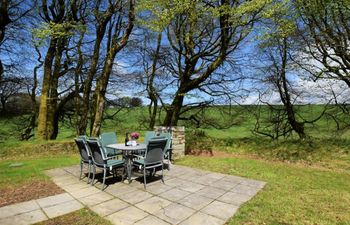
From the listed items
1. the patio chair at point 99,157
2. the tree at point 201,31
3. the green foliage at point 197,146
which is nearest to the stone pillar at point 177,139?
the green foliage at point 197,146

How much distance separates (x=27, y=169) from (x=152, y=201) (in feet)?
13.6

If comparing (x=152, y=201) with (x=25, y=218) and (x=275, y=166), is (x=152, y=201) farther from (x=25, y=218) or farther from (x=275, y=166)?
(x=275, y=166)

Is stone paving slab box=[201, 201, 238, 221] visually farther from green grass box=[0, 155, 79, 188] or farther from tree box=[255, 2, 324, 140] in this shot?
tree box=[255, 2, 324, 140]

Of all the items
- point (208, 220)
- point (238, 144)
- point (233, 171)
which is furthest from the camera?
point (238, 144)

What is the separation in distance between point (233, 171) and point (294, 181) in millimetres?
1403

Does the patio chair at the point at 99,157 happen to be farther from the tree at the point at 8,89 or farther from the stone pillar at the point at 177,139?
the tree at the point at 8,89

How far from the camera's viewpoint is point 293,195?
373cm

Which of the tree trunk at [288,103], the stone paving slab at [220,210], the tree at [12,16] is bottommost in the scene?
the stone paving slab at [220,210]

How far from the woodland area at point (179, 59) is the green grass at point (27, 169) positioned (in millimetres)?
2767

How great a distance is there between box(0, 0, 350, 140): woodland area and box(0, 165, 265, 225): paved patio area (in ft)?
15.1

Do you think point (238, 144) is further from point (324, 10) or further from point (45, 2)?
point (45, 2)

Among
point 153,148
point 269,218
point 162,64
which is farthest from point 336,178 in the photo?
point 162,64

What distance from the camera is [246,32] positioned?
23.0ft

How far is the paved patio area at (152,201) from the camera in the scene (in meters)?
2.87
